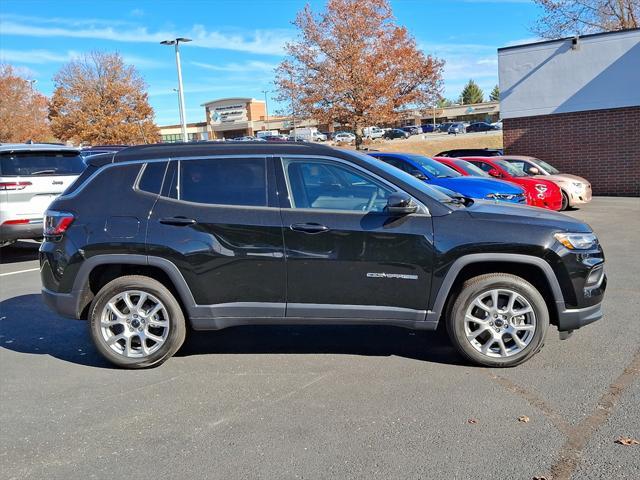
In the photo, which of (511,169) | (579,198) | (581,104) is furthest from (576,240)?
(581,104)

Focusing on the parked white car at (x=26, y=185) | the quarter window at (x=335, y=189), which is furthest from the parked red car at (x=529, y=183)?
the quarter window at (x=335, y=189)

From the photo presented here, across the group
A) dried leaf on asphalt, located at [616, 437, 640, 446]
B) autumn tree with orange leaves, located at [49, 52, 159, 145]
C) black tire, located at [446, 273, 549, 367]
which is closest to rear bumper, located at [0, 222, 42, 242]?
black tire, located at [446, 273, 549, 367]

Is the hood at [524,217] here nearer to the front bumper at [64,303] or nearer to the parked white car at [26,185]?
the front bumper at [64,303]

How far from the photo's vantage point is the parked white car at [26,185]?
9078 mm

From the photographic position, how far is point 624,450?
3232 mm

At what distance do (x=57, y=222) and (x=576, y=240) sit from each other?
164 inches

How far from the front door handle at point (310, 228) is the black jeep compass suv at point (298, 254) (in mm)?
12

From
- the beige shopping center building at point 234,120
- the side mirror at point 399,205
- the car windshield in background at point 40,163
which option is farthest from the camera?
the beige shopping center building at point 234,120

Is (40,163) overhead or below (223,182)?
overhead

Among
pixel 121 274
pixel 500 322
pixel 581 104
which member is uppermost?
pixel 581 104

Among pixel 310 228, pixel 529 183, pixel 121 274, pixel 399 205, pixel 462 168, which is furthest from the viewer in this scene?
pixel 529 183

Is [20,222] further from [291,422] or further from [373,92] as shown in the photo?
[373,92]

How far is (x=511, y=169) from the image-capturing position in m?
14.3

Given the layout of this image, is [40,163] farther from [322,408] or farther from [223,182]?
[322,408]
